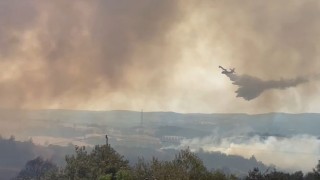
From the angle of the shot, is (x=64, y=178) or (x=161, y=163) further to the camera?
(x=64, y=178)

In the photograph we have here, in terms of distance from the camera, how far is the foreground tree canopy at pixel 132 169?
2047 inches

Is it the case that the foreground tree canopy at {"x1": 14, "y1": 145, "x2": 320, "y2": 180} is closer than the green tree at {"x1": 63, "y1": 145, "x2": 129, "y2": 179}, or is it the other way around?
the foreground tree canopy at {"x1": 14, "y1": 145, "x2": 320, "y2": 180}

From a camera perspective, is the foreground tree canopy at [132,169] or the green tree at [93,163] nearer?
the foreground tree canopy at [132,169]

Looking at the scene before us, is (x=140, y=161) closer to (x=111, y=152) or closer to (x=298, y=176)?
(x=111, y=152)

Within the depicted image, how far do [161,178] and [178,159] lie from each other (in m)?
5.30

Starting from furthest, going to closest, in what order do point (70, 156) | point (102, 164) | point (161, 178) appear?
point (70, 156)
point (102, 164)
point (161, 178)

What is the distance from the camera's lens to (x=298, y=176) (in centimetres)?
9231

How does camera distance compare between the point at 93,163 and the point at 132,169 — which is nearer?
the point at 132,169

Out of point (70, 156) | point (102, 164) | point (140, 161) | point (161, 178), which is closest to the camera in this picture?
point (161, 178)

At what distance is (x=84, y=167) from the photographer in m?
74.1

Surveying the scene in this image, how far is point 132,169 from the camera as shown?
6400cm

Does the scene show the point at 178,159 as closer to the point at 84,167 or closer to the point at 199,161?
the point at 199,161

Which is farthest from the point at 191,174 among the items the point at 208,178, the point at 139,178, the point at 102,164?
the point at 102,164

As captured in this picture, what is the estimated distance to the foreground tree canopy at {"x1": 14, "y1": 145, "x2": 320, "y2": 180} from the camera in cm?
5200
